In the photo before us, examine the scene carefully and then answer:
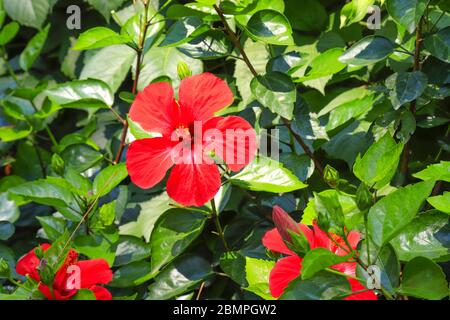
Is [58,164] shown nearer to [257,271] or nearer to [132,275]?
[132,275]

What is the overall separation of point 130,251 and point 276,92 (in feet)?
1.31

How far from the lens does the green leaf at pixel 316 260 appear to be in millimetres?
855

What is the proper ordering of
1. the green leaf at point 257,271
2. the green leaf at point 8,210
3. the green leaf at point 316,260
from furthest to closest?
the green leaf at point 8,210 → the green leaf at point 257,271 → the green leaf at point 316,260

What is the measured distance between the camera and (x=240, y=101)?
1523 mm

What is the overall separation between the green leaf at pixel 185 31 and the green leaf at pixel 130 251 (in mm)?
370

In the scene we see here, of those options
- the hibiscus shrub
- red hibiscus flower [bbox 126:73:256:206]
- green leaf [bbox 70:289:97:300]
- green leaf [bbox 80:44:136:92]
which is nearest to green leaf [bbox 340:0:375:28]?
the hibiscus shrub

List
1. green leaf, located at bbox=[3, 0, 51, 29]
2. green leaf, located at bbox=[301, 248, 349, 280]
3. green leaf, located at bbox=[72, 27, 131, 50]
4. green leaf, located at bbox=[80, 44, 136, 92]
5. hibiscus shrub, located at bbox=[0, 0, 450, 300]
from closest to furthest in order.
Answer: green leaf, located at bbox=[301, 248, 349, 280] < hibiscus shrub, located at bbox=[0, 0, 450, 300] < green leaf, located at bbox=[72, 27, 131, 50] < green leaf, located at bbox=[80, 44, 136, 92] < green leaf, located at bbox=[3, 0, 51, 29]

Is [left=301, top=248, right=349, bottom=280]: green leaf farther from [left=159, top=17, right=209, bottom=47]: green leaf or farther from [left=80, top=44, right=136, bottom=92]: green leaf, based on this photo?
[left=80, top=44, right=136, bottom=92]: green leaf

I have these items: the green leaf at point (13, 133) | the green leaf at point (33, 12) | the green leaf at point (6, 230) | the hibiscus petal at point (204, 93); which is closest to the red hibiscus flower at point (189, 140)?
the hibiscus petal at point (204, 93)

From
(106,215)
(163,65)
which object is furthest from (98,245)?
(163,65)

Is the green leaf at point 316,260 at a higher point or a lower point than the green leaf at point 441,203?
higher

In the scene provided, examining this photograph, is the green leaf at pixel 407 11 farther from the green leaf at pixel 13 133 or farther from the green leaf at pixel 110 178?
the green leaf at pixel 13 133

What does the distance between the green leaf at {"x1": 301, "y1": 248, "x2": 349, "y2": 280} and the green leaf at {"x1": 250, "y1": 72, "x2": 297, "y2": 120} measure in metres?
0.38

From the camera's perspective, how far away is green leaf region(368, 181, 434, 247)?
2.96 feet
